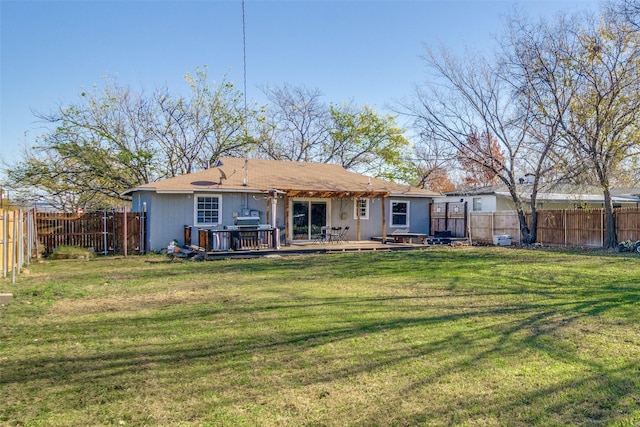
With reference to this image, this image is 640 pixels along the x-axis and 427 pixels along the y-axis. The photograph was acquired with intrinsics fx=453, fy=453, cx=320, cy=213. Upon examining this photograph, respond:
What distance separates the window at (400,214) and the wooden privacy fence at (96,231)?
11.0 meters

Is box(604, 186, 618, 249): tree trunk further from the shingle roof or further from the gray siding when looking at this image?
the gray siding

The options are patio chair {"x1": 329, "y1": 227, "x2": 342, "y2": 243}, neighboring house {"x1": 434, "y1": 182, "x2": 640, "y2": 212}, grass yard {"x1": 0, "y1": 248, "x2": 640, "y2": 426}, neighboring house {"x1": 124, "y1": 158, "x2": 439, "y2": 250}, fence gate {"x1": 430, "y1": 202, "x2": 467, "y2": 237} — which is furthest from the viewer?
neighboring house {"x1": 434, "y1": 182, "x2": 640, "y2": 212}

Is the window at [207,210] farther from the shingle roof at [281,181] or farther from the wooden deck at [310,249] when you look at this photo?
the wooden deck at [310,249]

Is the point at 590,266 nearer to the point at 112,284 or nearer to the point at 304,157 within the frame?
the point at 112,284

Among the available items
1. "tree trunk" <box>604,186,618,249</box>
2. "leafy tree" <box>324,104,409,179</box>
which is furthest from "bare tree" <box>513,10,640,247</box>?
"leafy tree" <box>324,104,409,179</box>

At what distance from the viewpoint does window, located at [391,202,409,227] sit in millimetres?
21219

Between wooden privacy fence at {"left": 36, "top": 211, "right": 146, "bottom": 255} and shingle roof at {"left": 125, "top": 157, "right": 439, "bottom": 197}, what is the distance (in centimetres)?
127

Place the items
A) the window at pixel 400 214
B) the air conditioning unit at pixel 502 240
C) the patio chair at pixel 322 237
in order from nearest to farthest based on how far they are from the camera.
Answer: the patio chair at pixel 322 237 → the air conditioning unit at pixel 502 240 → the window at pixel 400 214

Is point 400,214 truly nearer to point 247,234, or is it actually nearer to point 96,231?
point 247,234

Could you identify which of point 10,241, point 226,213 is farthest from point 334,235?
point 10,241

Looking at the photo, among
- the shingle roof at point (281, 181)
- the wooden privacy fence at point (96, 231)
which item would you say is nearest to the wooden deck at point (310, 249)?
the shingle roof at point (281, 181)

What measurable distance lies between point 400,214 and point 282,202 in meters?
5.87

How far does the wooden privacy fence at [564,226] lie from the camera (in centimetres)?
1795

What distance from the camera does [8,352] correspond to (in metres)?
4.73
